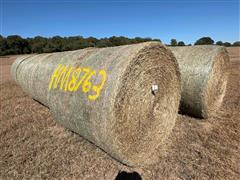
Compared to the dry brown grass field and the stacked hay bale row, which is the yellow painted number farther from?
the dry brown grass field

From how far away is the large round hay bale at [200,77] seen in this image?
3.91 m

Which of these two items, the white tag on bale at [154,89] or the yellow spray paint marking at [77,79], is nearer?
the yellow spray paint marking at [77,79]

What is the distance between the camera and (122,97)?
8.01 feet

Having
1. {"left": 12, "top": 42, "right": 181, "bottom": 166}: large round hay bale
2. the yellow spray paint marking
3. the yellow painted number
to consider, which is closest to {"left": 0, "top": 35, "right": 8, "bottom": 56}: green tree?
the yellow spray paint marking

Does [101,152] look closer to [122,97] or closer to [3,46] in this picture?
[122,97]

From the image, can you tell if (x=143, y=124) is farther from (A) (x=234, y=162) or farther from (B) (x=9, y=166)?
(B) (x=9, y=166)

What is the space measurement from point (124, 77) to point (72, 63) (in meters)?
1.45

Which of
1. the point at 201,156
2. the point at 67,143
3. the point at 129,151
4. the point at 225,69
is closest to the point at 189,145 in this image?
the point at 201,156

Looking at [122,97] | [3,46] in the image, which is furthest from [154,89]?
[3,46]

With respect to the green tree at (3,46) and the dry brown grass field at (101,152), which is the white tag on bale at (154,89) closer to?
the dry brown grass field at (101,152)

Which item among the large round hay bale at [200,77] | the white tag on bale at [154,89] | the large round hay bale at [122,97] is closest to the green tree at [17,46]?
the large round hay bale at [122,97]

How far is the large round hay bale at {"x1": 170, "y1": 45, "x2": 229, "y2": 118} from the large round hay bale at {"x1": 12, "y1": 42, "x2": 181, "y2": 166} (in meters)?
0.63

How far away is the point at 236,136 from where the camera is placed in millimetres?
3547

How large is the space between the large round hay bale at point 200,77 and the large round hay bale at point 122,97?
24.6 inches
